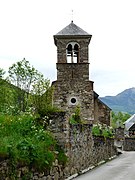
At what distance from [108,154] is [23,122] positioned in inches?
697

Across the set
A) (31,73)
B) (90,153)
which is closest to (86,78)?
(31,73)

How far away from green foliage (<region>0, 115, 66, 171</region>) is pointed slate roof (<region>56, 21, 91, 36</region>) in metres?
25.8

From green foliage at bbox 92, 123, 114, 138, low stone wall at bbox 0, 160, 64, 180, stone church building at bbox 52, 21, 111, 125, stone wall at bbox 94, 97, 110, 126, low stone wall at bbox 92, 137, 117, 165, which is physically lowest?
low stone wall at bbox 0, 160, 64, 180

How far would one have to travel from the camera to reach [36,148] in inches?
533

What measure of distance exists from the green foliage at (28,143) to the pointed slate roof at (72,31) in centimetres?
2579

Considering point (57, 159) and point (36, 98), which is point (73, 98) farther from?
point (57, 159)

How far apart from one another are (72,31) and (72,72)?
4197mm

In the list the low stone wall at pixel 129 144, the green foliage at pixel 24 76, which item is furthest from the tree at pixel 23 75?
the low stone wall at pixel 129 144

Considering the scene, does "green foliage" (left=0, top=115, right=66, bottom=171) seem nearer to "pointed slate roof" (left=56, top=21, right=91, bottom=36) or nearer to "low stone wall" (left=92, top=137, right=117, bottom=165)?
"low stone wall" (left=92, top=137, right=117, bottom=165)

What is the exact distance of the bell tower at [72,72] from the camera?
4088cm

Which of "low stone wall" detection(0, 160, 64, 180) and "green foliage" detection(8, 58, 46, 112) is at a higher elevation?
"green foliage" detection(8, 58, 46, 112)

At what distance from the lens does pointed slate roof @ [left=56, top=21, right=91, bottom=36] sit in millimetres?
41938

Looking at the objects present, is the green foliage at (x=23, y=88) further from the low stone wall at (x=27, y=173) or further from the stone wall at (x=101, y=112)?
the low stone wall at (x=27, y=173)

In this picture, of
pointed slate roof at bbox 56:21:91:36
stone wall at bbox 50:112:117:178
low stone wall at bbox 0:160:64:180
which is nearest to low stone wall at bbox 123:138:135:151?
pointed slate roof at bbox 56:21:91:36
